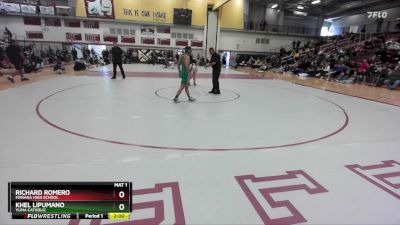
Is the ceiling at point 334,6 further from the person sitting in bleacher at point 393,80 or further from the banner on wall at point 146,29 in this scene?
the person sitting in bleacher at point 393,80

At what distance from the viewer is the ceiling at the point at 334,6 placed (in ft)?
78.9

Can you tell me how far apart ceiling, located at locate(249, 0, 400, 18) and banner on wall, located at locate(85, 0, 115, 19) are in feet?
53.5

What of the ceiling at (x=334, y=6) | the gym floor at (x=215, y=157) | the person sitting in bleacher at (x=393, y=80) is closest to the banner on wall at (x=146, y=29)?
the ceiling at (x=334, y=6)

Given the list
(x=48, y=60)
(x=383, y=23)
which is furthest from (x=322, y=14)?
(x=48, y=60)

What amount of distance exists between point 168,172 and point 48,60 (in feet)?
66.5

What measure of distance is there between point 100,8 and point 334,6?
1040 inches

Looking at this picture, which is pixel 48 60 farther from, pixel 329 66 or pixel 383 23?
pixel 383 23

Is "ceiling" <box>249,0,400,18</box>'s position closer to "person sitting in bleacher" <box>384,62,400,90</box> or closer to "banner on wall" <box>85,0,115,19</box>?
"banner on wall" <box>85,0,115,19</box>

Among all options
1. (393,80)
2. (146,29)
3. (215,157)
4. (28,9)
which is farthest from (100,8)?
(215,157)

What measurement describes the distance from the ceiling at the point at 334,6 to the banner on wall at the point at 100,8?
16.3 m

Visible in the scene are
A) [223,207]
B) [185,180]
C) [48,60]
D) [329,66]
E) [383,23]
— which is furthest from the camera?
[383,23]

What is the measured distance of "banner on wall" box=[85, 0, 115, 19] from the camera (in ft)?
72.9

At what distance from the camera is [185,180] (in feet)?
8.80
